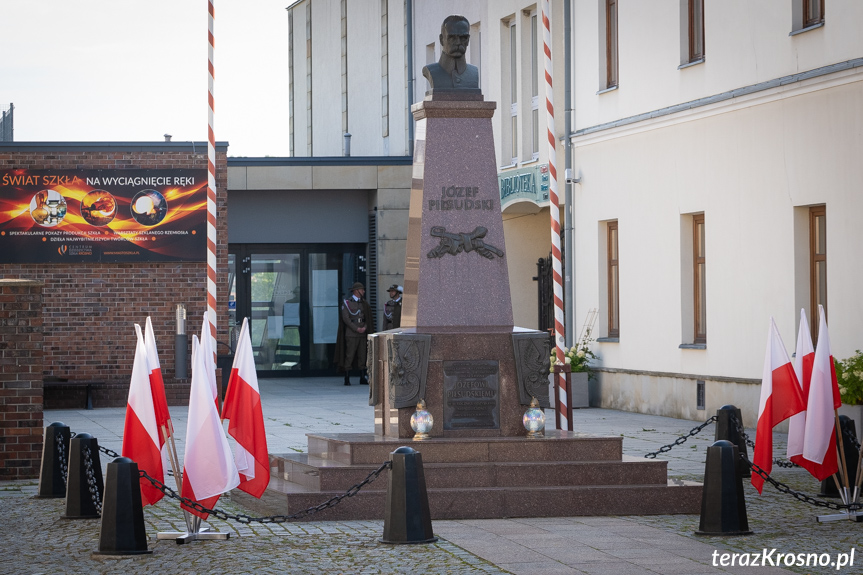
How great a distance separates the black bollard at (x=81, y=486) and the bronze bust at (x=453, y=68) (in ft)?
13.2

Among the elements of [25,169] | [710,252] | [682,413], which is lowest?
[682,413]

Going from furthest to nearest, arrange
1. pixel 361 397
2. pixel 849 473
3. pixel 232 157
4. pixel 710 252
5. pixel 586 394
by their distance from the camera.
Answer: pixel 232 157 < pixel 361 397 < pixel 586 394 < pixel 710 252 < pixel 849 473

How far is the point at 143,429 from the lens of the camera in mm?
9133

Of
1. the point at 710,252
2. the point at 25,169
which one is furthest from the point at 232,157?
the point at 710,252

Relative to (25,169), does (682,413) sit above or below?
below

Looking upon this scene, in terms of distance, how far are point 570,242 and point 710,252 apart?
430 cm

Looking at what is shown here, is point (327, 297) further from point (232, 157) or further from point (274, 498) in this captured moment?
point (274, 498)

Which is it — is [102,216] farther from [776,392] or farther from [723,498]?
[723,498]

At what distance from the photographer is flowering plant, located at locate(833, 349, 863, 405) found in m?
14.2

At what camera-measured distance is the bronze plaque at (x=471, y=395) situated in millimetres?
10906

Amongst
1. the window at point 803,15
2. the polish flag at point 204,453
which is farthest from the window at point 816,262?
the polish flag at point 204,453

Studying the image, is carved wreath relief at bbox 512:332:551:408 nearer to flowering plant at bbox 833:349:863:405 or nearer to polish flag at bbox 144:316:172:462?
polish flag at bbox 144:316:172:462

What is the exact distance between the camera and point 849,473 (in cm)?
1109

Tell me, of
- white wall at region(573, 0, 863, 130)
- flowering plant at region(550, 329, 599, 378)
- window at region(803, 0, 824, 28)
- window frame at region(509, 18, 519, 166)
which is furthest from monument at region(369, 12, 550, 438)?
window frame at region(509, 18, 519, 166)
